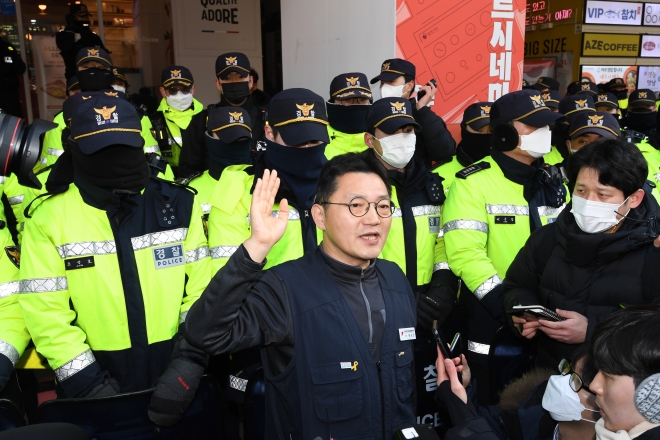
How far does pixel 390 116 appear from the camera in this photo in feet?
11.6

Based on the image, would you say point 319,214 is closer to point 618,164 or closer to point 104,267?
point 104,267

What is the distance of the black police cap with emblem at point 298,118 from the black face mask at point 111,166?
784mm

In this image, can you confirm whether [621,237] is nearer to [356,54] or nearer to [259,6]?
[356,54]

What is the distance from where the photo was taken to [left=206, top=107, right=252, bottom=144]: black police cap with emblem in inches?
161

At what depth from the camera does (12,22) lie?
9672mm

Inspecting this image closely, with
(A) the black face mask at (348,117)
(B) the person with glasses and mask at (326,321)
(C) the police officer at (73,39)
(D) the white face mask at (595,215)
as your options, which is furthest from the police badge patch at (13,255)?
(C) the police officer at (73,39)

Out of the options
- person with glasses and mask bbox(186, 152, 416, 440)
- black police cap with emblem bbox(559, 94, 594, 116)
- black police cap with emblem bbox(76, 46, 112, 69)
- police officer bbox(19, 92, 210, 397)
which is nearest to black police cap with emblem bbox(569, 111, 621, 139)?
black police cap with emblem bbox(559, 94, 594, 116)

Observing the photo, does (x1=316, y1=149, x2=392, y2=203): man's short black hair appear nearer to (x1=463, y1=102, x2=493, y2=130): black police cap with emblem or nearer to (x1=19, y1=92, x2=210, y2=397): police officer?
(x1=19, y1=92, x2=210, y2=397): police officer

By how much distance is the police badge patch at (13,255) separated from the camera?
2654 mm

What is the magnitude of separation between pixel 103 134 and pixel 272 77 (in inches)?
379

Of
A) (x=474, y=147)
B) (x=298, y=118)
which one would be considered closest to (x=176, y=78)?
(x=474, y=147)

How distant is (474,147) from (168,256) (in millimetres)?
2758

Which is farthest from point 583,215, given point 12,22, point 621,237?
point 12,22

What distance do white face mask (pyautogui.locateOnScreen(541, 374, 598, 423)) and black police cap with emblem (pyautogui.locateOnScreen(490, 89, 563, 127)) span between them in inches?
79.9
